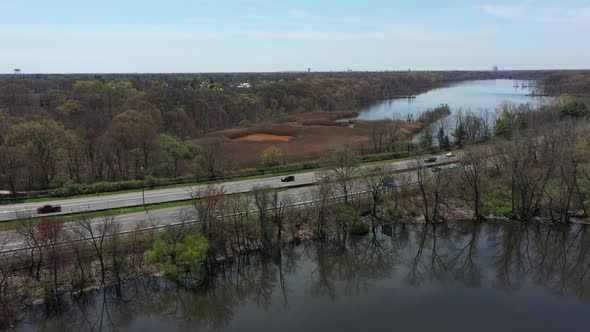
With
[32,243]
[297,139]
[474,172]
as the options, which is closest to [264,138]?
[297,139]

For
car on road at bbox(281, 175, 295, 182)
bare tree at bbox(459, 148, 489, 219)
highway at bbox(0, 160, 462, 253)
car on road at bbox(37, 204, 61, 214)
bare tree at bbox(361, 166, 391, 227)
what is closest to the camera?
highway at bbox(0, 160, 462, 253)

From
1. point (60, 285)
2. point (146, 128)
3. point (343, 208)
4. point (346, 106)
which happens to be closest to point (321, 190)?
point (343, 208)

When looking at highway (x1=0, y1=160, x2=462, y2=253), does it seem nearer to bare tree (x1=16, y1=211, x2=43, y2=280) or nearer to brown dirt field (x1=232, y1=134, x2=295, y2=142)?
bare tree (x1=16, y1=211, x2=43, y2=280)

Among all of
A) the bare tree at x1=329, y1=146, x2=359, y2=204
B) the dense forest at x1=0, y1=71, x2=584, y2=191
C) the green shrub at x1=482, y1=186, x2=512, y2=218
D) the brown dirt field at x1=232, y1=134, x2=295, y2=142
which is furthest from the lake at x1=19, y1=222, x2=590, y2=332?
the brown dirt field at x1=232, y1=134, x2=295, y2=142

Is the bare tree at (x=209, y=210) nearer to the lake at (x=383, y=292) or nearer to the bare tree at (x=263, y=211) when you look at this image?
the bare tree at (x=263, y=211)

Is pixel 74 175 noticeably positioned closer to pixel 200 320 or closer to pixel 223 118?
pixel 200 320

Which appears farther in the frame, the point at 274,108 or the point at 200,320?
the point at 274,108

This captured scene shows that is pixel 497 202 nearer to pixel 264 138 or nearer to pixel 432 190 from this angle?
pixel 432 190
